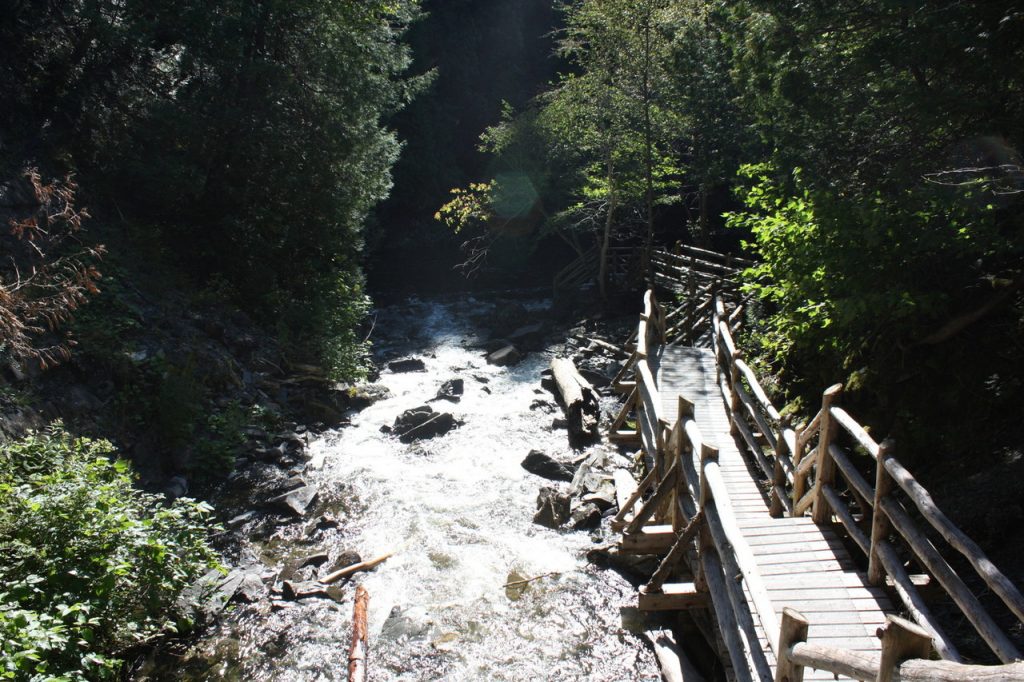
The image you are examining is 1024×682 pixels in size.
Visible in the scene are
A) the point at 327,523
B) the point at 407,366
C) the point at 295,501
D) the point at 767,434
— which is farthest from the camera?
the point at 407,366

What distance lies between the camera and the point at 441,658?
300 inches

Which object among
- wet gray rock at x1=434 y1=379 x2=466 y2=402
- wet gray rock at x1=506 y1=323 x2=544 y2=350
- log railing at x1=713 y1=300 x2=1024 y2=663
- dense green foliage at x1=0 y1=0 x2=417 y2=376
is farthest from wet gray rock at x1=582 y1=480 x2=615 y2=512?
wet gray rock at x1=506 y1=323 x2=544 y2=350

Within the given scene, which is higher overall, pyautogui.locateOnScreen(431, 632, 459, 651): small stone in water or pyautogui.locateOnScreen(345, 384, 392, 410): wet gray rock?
pyautogui.locateOnScreen(431, 632, 459, 651): small stone in water

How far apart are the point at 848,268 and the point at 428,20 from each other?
31.7 meters

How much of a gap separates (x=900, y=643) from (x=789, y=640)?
1090 mm

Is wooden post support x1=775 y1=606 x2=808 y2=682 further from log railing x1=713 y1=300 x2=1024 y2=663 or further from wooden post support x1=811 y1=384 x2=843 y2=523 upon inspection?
wooden post support x1=811 y1=384 x2=843 y2=523

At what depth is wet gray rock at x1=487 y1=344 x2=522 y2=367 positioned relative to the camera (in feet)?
64.2

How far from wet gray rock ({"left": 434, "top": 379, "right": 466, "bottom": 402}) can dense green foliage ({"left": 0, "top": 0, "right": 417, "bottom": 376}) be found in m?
2.28

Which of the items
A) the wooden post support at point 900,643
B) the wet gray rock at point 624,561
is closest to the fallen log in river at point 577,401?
the wet gray rock at point 624,561

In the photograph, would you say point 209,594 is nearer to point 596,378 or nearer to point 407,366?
point 596,378

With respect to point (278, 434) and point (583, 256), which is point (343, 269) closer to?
point (278, 434)

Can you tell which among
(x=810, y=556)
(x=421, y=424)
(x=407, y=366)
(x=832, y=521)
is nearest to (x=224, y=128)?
(x=407, y=366)

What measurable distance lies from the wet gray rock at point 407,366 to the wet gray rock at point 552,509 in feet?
29.8

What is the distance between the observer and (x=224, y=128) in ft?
53.8
